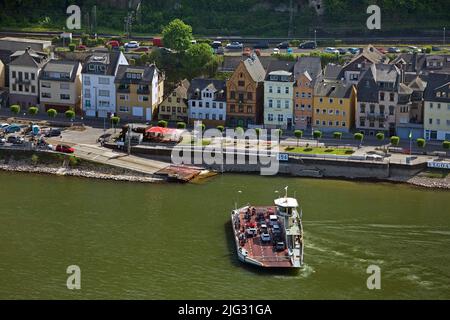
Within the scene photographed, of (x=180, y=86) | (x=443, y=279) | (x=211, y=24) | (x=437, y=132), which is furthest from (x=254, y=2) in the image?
(x=443, y=279)

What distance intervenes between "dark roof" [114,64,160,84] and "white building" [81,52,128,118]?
42 centimetres

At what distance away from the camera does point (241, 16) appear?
10262 centimetres

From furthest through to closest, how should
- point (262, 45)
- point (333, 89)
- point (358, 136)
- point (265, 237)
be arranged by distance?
point (262, 45) → point (333, 89) → point (358, 136) → point (265, 237)

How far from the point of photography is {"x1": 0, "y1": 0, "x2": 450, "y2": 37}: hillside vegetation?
324 ft

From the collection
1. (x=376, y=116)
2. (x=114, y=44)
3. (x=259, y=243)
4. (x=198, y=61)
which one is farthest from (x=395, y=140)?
(x=114, y=44)

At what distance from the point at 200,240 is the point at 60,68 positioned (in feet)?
104

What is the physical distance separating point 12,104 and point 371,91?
28.5m

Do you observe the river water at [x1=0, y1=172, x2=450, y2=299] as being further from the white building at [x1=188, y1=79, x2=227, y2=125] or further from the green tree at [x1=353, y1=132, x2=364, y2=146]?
the white building at [x1=188, y1=79, x2=227, y2=125]

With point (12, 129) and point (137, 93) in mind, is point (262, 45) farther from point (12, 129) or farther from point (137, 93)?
point (12, 129)

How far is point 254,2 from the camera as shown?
103562 mm

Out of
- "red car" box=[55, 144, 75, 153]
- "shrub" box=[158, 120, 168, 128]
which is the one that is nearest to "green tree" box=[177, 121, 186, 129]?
"shrub" box=[158, 120, 168, 128]

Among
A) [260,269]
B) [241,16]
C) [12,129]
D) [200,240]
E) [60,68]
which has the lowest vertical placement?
[260,269]

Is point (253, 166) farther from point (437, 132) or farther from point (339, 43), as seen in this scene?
point (339, 43)

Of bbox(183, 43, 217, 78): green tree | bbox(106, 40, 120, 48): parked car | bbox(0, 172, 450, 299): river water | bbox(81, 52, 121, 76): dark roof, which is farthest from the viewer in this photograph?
bbox(106, 40, 120, 48): parked car
